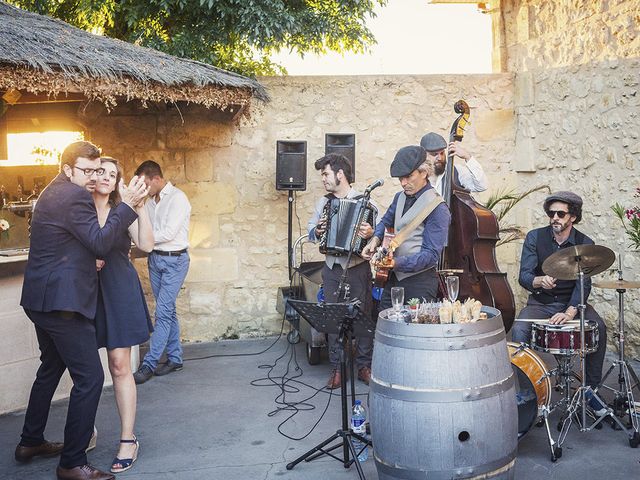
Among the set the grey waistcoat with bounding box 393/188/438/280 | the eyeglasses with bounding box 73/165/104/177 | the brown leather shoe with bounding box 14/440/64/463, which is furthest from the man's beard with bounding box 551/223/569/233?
the brown leather shoe with bounding box 14/440/64/463

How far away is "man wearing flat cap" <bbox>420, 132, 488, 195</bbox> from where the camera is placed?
18.9ft

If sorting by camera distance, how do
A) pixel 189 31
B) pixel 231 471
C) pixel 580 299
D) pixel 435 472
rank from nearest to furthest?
1. pixel 435 472
2. pixel 231 471
3. pixel 580 299
4. pixel 189 31

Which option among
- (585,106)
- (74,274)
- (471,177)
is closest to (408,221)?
(471,177)

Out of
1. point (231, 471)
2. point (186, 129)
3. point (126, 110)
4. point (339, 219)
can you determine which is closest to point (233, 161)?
point (186, 129)

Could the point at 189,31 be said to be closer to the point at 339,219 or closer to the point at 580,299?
the point at 339,219

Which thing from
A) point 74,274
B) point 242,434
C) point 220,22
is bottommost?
point 242,434

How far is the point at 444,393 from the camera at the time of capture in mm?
3188

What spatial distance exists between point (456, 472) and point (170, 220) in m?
3.82

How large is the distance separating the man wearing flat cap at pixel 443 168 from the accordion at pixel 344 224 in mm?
696

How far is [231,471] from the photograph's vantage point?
4.16m

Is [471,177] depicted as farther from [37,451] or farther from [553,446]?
[37,451]

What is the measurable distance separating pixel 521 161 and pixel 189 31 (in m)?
4.83

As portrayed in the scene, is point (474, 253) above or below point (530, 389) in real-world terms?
above

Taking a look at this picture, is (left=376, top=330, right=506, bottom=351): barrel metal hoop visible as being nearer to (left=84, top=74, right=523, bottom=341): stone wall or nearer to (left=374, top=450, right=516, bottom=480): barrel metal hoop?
(left=374, top=450, right=516, bottom=480): barrel metal hoop
